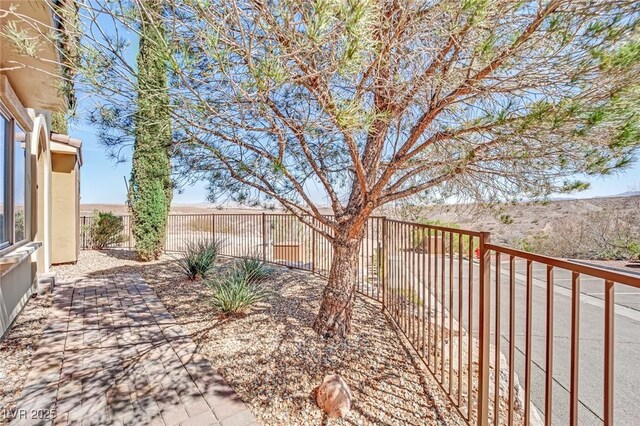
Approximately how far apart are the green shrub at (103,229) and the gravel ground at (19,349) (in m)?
6.67

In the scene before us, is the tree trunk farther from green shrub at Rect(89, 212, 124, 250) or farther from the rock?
green shrub at Rect(89, 212, 124, 250)

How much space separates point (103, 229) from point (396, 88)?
11.7 metres

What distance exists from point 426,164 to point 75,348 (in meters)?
4.42

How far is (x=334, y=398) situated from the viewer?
2422 mm

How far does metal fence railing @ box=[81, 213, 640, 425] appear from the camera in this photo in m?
1.52

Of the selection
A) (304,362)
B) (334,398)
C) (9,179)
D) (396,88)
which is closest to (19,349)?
(9,179)

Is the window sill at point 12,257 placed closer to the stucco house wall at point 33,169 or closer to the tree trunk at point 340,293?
the stucco house wall at point 33,169

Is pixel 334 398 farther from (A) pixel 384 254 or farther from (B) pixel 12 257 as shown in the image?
(B) pixel 12 257

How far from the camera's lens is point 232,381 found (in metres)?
2.75

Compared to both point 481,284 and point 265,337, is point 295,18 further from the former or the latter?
point 265,337

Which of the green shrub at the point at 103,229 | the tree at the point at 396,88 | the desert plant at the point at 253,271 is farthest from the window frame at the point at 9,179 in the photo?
the green shrub at the point at 103,229

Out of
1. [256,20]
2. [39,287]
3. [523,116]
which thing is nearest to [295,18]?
[256,20]

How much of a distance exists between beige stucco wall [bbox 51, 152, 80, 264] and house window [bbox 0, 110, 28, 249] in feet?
10.8

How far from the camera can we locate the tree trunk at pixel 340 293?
144 inches
